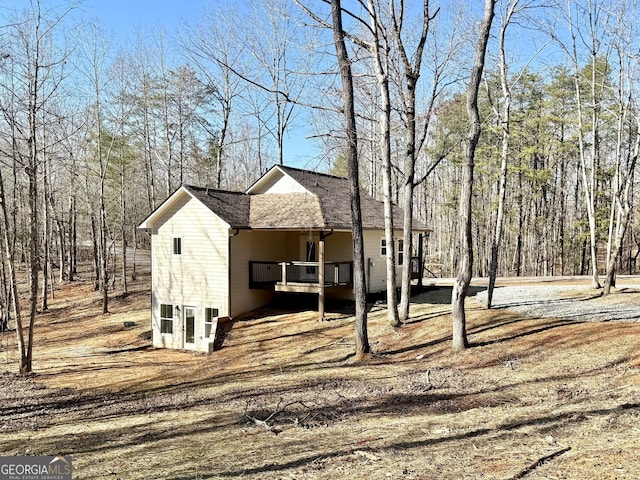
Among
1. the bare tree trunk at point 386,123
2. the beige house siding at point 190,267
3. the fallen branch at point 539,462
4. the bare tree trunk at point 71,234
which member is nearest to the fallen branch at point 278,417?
the fallen branch at point 539,462

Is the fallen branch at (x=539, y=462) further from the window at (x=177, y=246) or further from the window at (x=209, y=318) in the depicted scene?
the window at (x=177, y=246)

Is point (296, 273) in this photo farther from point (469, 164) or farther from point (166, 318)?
point (469, 164)

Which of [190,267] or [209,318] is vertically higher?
[190,267]

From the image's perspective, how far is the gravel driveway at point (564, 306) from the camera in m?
12.5

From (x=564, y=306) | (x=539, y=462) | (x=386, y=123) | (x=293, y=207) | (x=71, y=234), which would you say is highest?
(x=386, y=123)

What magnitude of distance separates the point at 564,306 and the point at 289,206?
1014 centimetres

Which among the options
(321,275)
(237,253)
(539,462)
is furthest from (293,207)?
(539,462)

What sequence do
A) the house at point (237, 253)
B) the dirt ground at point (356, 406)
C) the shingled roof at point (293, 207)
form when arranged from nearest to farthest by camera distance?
the dirt ground at point (356, 406) < the shingled roof at point (293, 207) < the house at point (237, 253)

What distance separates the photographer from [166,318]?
18.6 metres

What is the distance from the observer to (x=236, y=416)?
7.84m
